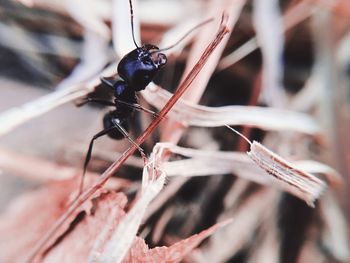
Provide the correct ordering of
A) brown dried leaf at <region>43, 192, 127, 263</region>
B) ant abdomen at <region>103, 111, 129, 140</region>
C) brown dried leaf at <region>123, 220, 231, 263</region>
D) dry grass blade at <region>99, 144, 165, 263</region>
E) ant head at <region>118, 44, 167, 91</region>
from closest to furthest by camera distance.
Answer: dry grass blade at <region>99, 144, 165, 263</region>
brown dried leaf at <region>123, 220, 231, 263</region>
brown dried leaf at <region>43, 192, 127, 263</region>
ant head at <region>118, 44, 167, 91</region>
ant abdomen at <region>103, 111, 129, 140</region>

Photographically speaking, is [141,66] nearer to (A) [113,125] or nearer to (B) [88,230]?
(A) [113,125]

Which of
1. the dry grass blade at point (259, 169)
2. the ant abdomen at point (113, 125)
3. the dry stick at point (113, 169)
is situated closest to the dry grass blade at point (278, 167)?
the dry grass blade at point (259, 169)

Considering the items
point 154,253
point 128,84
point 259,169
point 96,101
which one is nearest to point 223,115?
point 259,169

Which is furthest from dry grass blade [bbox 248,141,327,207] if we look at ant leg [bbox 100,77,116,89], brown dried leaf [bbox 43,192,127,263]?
ant leg [bbox 100,77,116,89]

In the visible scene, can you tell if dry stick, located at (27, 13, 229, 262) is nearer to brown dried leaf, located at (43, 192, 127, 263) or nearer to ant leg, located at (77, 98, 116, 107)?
brown dried leaf, located at (43, 192, 127, 263)

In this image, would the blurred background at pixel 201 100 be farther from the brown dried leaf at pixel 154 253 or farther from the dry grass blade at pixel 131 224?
the dry grass blade at pixel 131 224

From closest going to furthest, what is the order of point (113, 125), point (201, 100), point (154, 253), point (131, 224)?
point (131, 224) < point (154, 253) < point (113, 125) < point (201, 100)
